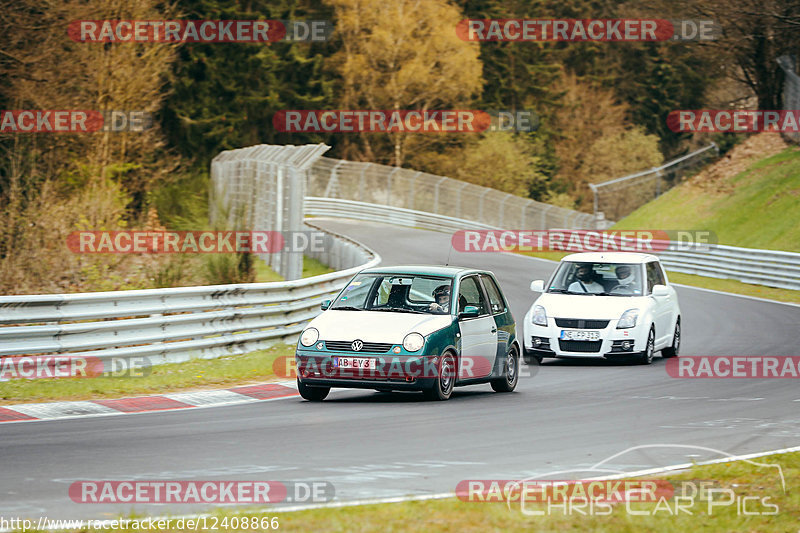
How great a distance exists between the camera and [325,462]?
8.34m

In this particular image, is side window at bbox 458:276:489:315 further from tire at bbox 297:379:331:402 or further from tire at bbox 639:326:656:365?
tire at bbox 639:326:656:365

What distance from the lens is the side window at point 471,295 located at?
13.0 meters

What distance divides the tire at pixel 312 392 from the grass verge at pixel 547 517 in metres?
5.25

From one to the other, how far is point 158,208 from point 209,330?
1457cm

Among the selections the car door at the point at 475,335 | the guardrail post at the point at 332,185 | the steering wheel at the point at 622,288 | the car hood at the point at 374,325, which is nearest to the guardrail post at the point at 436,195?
the guardrail post at the point at 332,185

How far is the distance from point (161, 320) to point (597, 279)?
7070 millimetres

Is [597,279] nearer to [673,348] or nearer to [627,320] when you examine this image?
[627,320]

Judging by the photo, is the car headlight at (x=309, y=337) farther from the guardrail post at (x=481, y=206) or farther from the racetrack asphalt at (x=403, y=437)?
the guardrail post at (x=481, y=206)

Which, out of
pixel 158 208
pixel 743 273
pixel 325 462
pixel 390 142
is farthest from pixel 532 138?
pixel 325 462

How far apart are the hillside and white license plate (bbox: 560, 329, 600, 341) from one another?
2333 centimetres

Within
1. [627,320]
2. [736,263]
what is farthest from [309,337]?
[736,263]

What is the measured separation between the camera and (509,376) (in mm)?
13648

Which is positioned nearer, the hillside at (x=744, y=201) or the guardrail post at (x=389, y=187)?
the hillside at (x=744, y=201)

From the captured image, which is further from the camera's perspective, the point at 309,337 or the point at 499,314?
the point at 499,314
